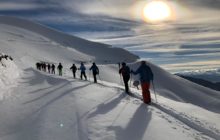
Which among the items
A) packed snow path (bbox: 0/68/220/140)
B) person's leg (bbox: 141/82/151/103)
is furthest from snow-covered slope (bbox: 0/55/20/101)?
person's leg (bbox: 141/82/151/103)

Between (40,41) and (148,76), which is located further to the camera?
(40,41)

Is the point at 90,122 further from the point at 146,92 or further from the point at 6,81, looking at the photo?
the point at 6,81

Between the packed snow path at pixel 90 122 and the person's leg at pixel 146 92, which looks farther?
the person's leg at pixel 146 92

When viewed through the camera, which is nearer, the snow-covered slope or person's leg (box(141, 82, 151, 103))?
person's leg (box(141, 82, 151, 103))

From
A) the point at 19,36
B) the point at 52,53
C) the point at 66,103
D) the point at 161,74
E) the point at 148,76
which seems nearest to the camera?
the point at 66,103

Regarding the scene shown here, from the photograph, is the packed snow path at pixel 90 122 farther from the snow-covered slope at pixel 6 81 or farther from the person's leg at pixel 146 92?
the snow-covered slope at pixel 6 81

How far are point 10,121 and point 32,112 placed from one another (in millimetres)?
1598

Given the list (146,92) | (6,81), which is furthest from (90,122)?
(6,81)

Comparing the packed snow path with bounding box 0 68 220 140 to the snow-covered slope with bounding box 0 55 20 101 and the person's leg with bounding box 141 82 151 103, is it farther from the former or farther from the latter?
the snow-covered slope with bounding box 0 55 20 101

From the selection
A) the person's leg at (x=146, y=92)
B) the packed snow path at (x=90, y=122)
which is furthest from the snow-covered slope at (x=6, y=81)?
the person's leg at (x=146, y=92)

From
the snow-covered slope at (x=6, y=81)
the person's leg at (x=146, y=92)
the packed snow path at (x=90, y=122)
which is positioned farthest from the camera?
the snow-covered slope at (x=6, y=81)

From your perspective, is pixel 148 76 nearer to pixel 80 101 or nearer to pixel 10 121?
pixel 80 101

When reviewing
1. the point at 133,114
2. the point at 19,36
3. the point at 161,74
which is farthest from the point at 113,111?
the point at 19,36

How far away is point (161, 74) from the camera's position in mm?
118375
